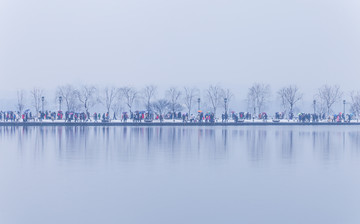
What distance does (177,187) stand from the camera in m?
9.50

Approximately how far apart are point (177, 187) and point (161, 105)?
153 feet

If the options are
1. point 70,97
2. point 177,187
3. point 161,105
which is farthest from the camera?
point 70,97

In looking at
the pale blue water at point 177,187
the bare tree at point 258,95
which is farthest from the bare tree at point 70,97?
the pale blue water at point 177,187

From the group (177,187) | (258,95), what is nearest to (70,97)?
(258,95)

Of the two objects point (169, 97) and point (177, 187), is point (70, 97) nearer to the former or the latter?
point (169, 97)

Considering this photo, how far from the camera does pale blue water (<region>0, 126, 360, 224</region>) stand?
741 cm

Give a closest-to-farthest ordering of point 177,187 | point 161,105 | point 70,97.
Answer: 1. point 177,187
2. point 161,105
3. point 70,97

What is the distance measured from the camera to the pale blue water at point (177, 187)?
741 centimetres

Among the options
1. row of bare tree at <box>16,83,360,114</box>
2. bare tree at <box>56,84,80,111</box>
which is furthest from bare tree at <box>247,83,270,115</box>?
bare tree at <box>56,84,80,111</box>

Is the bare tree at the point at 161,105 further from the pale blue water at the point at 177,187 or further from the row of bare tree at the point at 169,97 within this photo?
the pale blue water at the point at 177,187

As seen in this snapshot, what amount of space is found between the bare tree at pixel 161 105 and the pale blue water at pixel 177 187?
132 ft

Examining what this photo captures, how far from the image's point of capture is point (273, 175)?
36.2 feet

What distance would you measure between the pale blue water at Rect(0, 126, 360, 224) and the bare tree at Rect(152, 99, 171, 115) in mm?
40338

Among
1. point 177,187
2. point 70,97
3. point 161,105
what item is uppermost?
point 70,97
